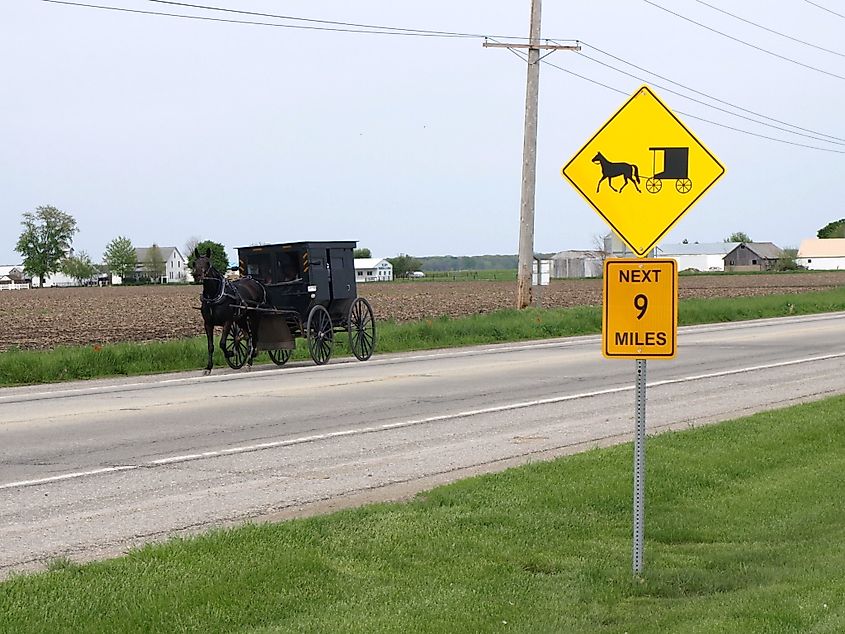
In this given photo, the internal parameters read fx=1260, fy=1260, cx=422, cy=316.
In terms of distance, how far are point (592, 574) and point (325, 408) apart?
9.28 meters

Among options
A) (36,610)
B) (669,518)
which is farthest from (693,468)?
(36,610)

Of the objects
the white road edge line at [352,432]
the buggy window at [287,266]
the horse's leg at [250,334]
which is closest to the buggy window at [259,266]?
the buggy window at [287,266]

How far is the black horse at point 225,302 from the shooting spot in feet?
74.2

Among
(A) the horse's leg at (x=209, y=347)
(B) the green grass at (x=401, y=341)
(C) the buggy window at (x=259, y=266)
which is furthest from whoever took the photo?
(C) the buggy window at (x=259, y=266)

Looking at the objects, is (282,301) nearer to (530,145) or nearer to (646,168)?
(530,145)

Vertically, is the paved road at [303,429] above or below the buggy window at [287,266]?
below

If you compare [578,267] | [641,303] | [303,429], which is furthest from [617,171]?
[578,267]

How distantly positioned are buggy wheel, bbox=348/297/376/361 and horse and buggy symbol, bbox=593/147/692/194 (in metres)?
18.2

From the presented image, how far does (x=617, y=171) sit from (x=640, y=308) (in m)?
0.83

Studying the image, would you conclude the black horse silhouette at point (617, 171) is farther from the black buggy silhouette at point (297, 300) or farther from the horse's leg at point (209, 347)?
the black buggy silhouette at point (297, 300)

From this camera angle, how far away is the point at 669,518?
917 cm

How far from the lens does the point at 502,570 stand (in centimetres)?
745

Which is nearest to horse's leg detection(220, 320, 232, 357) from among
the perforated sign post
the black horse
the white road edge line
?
the black horse

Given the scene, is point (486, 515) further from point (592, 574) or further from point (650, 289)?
point (650, 289)
